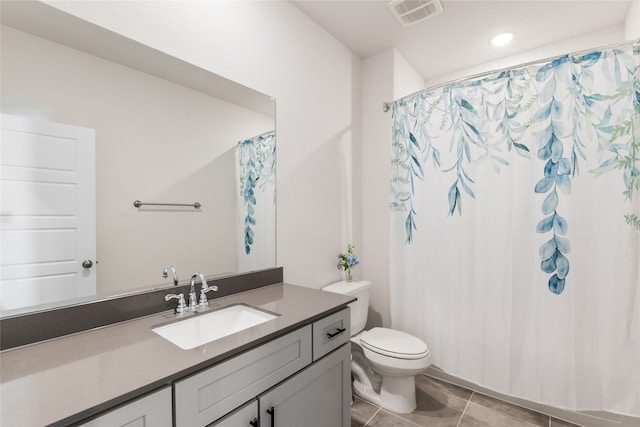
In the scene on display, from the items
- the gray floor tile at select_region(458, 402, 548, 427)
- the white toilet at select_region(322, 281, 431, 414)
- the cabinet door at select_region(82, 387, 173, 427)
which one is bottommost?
the gray floor tile at select_region(458, 402, 548, 427)

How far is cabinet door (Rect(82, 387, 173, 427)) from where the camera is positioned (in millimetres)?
670

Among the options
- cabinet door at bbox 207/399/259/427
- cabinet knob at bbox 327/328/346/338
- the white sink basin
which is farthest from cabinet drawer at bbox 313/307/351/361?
cabinet door at bbox 207/399/259/427

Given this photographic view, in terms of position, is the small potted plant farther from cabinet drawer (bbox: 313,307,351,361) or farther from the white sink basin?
the white sink basin

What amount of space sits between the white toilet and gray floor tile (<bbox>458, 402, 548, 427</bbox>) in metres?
0.32

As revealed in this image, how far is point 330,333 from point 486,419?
130 centimetres

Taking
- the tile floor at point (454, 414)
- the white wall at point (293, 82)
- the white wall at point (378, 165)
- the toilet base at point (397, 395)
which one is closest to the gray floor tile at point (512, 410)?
the tile floor at point (454, 414)

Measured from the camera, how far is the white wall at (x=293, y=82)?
131 cm

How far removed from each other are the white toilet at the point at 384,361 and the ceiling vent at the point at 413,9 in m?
1.85

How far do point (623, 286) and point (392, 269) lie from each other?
1214 millimetres

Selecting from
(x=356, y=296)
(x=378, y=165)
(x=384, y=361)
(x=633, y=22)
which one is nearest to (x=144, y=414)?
(x=384, y=361)

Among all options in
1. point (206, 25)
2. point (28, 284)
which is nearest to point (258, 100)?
point (206, 25)

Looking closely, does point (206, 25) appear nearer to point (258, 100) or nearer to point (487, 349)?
point (258, 100)

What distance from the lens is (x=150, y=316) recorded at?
3.96ft

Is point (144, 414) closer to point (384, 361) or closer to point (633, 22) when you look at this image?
point (384, 361)
